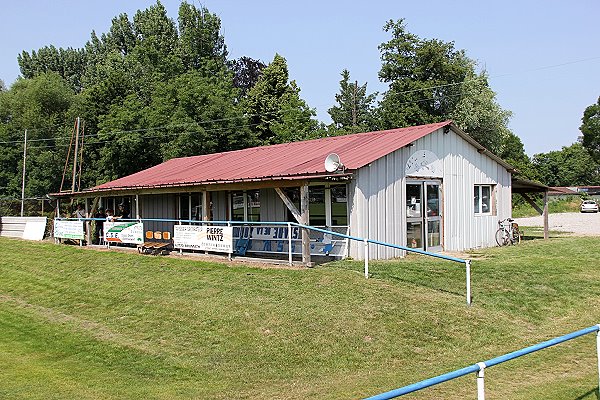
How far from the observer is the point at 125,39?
232 feet

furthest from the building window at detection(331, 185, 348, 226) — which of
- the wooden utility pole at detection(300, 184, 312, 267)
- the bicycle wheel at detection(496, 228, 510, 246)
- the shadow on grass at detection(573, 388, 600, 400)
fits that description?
the shadow on grass at detection(573, 388, 600, 400)

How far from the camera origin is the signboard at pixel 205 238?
57.5 feet

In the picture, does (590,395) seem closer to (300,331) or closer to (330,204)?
(300,331)

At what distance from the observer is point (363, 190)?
1650cm

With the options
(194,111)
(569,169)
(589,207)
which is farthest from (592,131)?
(194,111)

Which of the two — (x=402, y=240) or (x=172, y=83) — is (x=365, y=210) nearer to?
(x=402, y=240)

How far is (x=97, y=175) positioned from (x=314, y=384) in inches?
1639

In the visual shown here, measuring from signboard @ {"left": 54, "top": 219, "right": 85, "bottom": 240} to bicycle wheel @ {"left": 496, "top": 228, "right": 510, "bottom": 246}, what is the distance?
53.9 ft

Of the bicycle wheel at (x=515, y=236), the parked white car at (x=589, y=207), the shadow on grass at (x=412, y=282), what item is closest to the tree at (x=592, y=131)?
the parked white car at (x=589, y=207)

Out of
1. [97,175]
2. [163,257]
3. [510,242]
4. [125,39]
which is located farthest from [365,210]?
[125,39]

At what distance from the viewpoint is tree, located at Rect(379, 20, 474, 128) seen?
47312mm

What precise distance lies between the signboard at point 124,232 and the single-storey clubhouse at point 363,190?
1.64m

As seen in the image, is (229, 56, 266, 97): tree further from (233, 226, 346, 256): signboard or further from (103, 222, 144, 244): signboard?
(233, 226, 346, 256): signboard

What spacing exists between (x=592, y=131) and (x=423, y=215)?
82307 millimetres
